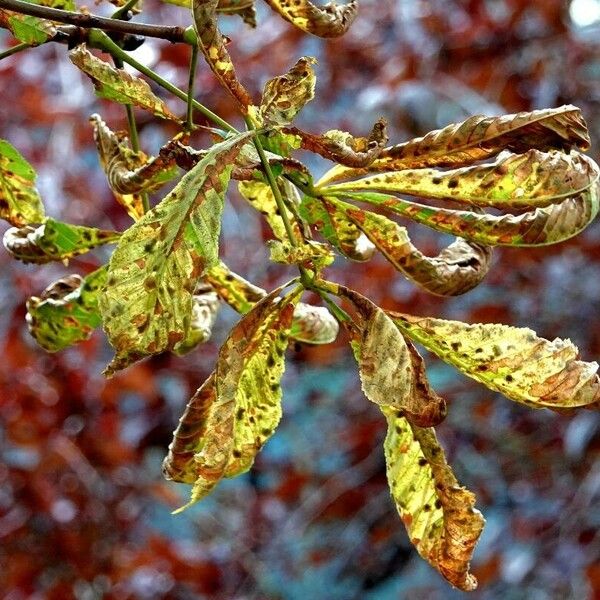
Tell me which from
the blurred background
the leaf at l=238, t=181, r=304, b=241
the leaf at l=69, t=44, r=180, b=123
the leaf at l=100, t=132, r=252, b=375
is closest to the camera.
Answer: the leaf at l=100, t=132, r=252, b=375

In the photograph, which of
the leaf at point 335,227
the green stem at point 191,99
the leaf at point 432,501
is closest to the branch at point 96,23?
the green stem at point 191,99

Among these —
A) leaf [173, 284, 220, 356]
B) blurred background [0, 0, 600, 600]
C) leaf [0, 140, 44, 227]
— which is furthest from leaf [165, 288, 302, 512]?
blurred background [0, 0, 600, 600]

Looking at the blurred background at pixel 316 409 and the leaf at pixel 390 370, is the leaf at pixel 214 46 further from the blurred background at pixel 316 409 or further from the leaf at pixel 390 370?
the blurred background at pixel 316 409

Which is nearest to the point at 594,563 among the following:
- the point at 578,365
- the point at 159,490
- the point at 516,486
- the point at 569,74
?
the point at 516,486

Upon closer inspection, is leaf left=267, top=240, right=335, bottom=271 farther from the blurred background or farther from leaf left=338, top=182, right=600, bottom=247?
the blurred background

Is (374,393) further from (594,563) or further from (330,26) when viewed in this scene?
(594,563)

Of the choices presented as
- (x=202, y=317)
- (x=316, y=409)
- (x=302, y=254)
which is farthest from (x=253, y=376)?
(x=316, y=409)
